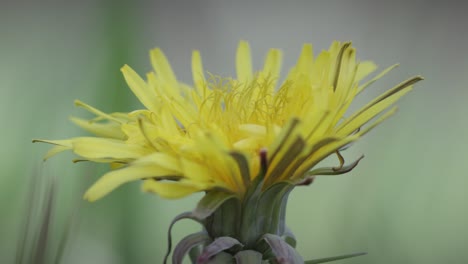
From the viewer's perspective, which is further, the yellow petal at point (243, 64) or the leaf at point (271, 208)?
the yellow petal at point (243, 64)

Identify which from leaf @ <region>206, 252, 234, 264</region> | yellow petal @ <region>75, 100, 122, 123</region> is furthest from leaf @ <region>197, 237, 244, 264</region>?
yellow petal @ <region>75, 100, 122, 123</region>

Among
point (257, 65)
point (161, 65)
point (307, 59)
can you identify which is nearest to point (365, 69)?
point (307, 59)

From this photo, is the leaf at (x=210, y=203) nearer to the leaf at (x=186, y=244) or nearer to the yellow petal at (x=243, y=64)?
the leaf at (x=186, y=244)

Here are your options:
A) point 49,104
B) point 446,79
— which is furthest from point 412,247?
point 49,104

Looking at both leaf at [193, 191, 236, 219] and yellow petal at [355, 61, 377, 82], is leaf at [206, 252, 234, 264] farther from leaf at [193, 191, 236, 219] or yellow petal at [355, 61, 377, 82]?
yellow petal at [355, 61, 377, 82]

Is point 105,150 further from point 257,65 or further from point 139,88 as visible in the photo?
point 257,65

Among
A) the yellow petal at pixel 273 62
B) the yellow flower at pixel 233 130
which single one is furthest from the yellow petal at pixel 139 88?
the yellow petal at pixel 273 62
